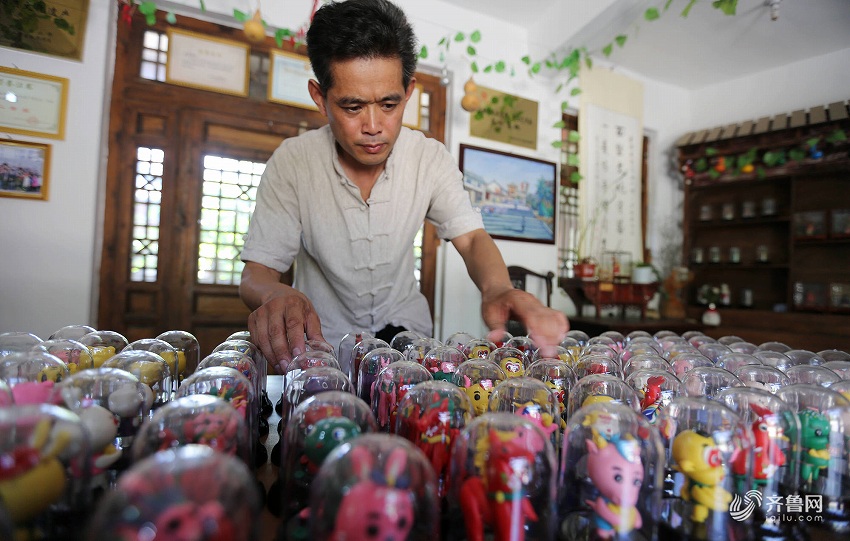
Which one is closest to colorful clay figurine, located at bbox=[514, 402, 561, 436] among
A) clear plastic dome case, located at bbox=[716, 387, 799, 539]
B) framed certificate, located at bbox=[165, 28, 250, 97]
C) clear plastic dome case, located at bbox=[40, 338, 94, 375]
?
clear plastic dome case, located at bbox=[716, 387, 799, 539]

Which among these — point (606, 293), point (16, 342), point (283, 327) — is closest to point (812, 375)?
point (283, 327)

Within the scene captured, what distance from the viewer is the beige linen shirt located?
1.54 meters

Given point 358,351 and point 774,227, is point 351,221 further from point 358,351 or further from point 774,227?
point 774,227

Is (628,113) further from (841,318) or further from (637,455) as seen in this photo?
(637,455)

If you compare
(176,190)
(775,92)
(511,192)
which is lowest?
(176,190)

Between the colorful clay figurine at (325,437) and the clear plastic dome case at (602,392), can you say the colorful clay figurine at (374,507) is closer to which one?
the colorful clay figurine at (325,437)

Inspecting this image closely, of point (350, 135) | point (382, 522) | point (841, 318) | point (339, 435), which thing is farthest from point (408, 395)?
point (841, 318)

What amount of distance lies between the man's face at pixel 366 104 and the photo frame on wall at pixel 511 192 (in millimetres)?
2389

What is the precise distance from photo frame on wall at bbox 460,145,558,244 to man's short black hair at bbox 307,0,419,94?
2.41 meters

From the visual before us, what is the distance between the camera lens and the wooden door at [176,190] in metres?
2.81

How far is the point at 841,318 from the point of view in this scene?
3549 millimetres

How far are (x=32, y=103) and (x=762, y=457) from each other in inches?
137

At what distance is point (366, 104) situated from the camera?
127cm

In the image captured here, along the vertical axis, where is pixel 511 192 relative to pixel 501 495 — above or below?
above
